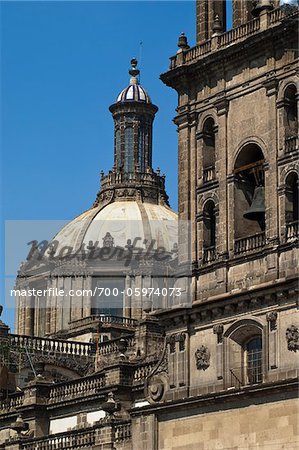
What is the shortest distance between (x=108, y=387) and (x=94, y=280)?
29.3 meters

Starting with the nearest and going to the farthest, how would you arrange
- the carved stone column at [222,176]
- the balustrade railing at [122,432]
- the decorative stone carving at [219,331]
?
1. the decorative stone carving at [219,331]
2. the carved stone column at [222,176]
3. the balustrade railing at [122,432]

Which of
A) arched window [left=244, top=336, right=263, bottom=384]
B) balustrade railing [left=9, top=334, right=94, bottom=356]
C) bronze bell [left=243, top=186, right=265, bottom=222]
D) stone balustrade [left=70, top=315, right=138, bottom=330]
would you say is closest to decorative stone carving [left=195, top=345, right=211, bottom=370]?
arched window [left=244, top=336, right=263, bottom=384]

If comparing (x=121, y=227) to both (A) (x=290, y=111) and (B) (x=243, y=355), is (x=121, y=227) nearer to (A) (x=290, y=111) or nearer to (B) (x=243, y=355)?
(B) (x=243, y=355)

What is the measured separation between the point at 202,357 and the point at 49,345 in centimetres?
2590

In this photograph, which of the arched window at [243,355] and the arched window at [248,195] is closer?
the arched window at [243,355]

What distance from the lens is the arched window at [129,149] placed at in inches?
3514

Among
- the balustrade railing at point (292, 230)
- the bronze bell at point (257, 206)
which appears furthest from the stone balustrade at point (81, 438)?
the balustrade railing at point (292, 230)

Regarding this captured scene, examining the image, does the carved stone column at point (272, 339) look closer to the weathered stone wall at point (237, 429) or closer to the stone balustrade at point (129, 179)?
the weathered stone wall at point (237, 429)

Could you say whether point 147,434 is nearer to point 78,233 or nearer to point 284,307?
point 284,307

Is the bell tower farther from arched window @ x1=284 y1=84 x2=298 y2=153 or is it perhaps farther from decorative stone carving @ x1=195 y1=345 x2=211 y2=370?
decorative stone carving @ x1=195 y1=345 x2=211 y2=370

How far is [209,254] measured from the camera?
4494cm

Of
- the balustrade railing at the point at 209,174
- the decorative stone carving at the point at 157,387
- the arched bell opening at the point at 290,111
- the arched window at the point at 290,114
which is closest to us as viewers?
the arched window at the point at 290,114

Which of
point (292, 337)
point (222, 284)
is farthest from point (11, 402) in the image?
point (292, 337)

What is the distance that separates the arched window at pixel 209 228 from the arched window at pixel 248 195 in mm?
1217
